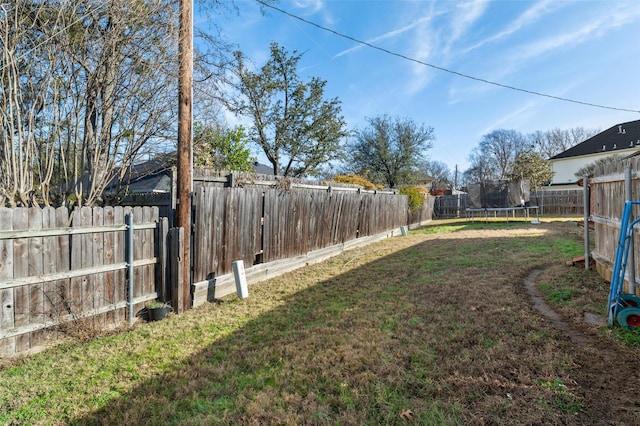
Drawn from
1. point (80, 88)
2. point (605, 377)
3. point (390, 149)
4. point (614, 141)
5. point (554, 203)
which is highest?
point (614, 141)

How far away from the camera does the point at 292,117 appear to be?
1955cm

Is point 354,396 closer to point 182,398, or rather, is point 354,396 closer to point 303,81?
point 182,398

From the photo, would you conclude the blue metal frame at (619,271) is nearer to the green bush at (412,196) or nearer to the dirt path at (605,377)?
the dirt path at (605,377)

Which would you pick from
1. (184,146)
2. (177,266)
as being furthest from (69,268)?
(184,146)

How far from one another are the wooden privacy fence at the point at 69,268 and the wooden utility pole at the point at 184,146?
35cm

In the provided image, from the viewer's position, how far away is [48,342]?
10.4 feet

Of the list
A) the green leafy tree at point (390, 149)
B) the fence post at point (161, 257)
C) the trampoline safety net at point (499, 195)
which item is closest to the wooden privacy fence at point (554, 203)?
the trampoline safety net at point (499, 195)

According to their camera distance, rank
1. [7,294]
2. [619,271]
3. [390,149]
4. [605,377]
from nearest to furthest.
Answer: [605,377]
[7,294]
[619,271]
[390,149]

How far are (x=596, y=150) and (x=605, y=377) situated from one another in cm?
3536

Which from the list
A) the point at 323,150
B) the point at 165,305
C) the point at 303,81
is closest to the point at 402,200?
the point at 323,150

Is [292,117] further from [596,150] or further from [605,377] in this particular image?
[596,150]

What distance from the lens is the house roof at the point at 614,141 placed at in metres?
25.9

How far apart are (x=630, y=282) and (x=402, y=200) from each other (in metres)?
11.2

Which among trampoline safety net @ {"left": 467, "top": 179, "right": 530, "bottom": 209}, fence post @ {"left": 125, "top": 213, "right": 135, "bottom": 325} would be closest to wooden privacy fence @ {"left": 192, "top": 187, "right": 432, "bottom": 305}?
fence post @ {"left": 125, "top": 213, "right": 135, "bottom": 325}
